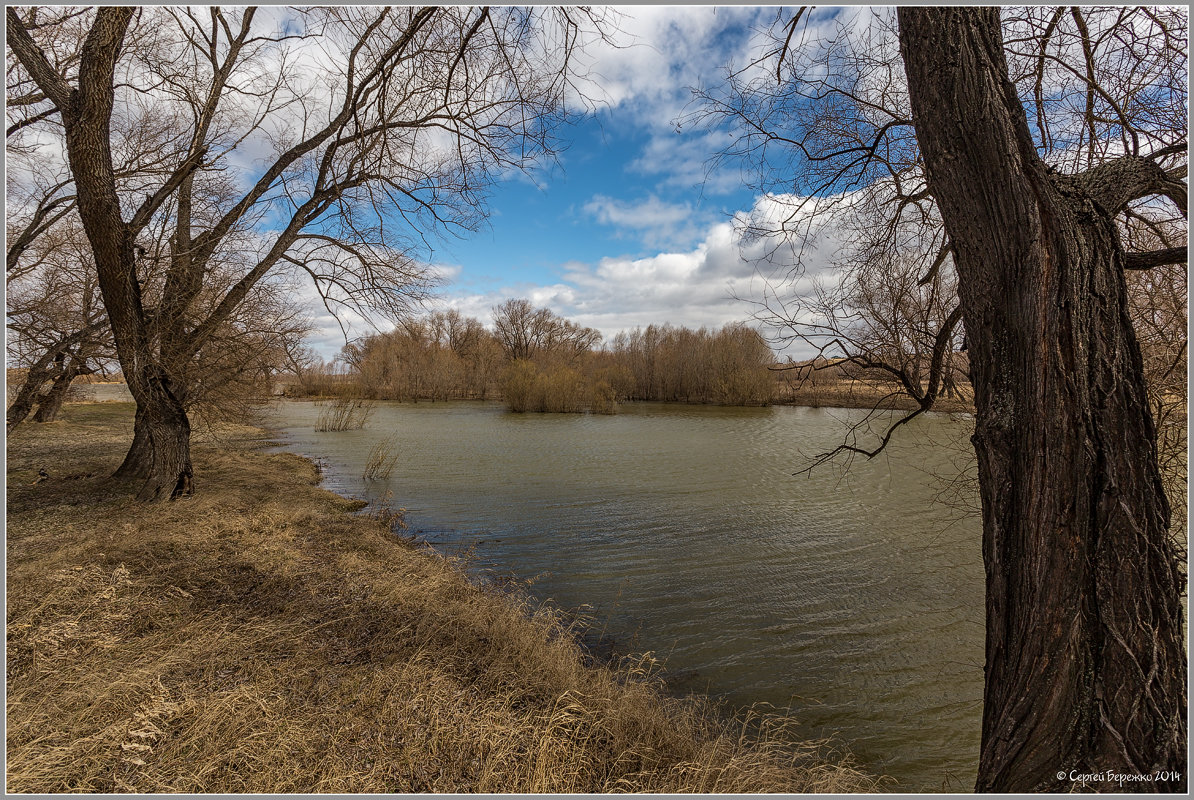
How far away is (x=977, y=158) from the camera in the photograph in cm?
201

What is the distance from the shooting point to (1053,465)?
1.86 m

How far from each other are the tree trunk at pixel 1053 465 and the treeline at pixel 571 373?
2847cm

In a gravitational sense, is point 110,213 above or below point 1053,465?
above

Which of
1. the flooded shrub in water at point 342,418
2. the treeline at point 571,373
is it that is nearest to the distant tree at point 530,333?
the treeline at point 571,373

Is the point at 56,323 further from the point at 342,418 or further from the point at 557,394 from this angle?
the point at 557,394

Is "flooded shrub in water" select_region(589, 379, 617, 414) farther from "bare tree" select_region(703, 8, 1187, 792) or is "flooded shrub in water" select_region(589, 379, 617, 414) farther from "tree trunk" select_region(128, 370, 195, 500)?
"bare tree" select_region(703, 8, 1187, 792)

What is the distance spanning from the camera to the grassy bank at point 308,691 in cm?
246

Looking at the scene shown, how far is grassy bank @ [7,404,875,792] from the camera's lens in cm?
246

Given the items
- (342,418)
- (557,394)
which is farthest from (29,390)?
(557,394)

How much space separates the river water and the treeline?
17.0 metres

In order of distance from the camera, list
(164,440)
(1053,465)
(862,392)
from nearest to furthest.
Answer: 1. (1053,465)
2. (862,392)
3. (164,440)

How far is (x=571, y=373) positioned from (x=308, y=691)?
32004 millimetres

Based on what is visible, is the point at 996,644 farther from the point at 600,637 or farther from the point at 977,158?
the point at 600,637

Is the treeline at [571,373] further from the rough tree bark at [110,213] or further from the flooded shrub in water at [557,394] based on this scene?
the rough tree bark at [110,213]
